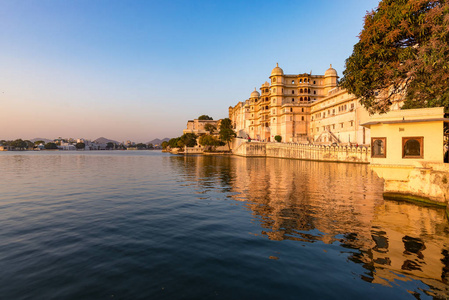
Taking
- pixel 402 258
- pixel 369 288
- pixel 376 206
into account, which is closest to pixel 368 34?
pixel 376 206

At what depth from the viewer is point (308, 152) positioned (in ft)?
196

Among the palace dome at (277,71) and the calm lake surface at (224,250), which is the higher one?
the palace dome at (277,71)

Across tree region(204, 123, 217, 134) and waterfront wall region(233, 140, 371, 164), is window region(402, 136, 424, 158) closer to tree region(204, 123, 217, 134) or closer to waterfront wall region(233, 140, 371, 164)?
waterfront wall region(233, 140, 371, 164)

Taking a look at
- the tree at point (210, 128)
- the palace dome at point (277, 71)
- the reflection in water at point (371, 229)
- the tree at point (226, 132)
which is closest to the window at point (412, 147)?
the reflection in water at point (371, 229)

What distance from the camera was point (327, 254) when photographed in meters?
8.12

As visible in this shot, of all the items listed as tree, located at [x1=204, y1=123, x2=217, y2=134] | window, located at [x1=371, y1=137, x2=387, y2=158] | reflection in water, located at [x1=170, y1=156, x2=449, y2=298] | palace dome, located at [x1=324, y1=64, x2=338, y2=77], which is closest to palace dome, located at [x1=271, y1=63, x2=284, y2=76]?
palace dome, located at [x1=324, y1=64, x2=338, y2=77]

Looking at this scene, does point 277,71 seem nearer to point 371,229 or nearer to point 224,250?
point 371,229

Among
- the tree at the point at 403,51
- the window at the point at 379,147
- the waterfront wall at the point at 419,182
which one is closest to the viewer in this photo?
the tree at the point at 403,51

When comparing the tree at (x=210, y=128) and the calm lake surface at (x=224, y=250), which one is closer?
the calm lake surface at (x=224, y=250)

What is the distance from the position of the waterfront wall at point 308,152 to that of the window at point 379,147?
3588 cm

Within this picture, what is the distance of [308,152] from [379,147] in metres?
44.5

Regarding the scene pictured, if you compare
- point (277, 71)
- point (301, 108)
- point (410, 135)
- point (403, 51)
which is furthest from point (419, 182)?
point (277, 71)

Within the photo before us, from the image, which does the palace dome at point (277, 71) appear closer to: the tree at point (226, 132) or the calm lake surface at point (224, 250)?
the tree at point (226, 132)

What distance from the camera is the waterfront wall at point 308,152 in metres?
50.3
